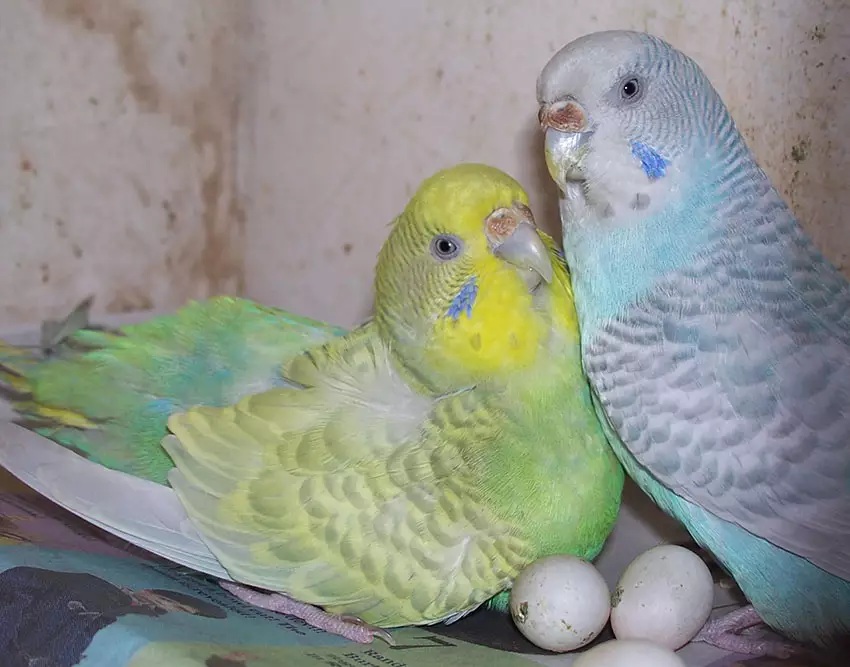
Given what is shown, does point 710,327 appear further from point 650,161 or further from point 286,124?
point 286,124

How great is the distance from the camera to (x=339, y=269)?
8.66 feet

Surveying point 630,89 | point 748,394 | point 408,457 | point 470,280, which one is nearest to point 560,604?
point 408,457

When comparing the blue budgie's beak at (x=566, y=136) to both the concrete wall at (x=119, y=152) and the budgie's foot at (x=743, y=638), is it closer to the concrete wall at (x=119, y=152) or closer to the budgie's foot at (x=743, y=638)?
the budgie's foot at (x=743, y=638)

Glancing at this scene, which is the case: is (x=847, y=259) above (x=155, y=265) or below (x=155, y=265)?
above

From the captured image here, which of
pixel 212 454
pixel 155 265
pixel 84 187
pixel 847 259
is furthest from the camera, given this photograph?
pixel 155 265

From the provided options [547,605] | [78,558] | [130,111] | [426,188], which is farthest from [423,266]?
[130,111]

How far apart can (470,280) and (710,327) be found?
1.38 feet

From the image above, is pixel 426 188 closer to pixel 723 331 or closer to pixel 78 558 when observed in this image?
pixel 723 331

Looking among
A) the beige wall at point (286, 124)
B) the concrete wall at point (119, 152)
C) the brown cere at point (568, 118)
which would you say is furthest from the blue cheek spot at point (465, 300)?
the concrete wall at point (119, 152)

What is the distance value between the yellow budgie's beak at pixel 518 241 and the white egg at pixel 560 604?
1.71 feet

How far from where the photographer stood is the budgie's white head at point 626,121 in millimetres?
1578

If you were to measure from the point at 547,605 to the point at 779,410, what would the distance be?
0.51m

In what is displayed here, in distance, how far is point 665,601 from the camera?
1644 mm

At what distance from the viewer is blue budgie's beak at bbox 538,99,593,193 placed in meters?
1.59
